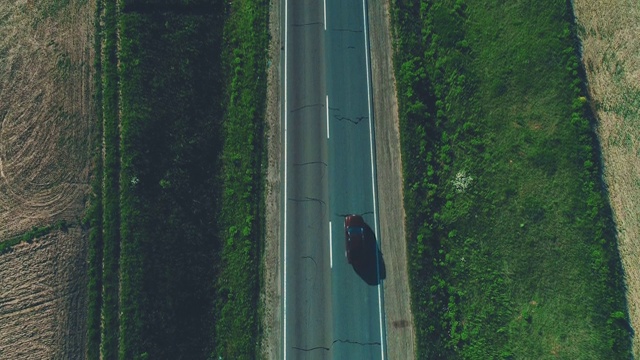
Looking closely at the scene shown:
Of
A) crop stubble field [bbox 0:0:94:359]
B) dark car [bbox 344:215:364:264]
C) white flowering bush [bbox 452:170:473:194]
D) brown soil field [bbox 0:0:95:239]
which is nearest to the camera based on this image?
dark car [bbox 344:215:364:264]

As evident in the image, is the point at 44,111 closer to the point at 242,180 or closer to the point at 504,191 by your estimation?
the point at 242,180

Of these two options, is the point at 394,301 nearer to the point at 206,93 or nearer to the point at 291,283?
the point at 291,283

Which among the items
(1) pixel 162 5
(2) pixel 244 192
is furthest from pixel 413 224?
(1) pixel 162 5

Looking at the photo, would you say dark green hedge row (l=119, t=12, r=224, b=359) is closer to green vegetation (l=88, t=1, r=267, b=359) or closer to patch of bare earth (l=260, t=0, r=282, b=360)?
green vegetation (l=88, t=1, r=267, b=359)

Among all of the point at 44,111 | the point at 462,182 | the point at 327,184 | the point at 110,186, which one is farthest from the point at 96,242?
the point at 462,182

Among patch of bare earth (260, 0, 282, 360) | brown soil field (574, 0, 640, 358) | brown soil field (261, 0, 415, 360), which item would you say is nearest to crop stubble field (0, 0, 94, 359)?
patch of bare earth (260, 0, 282, 360)

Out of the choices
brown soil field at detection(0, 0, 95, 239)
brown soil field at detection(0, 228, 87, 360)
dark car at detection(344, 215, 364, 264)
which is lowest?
brown soil field at detection(0, 228, 87, 360)

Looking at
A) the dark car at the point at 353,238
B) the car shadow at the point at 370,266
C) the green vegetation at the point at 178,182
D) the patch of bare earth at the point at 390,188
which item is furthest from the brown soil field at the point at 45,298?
the patch of bare earth at the point at 390,188
